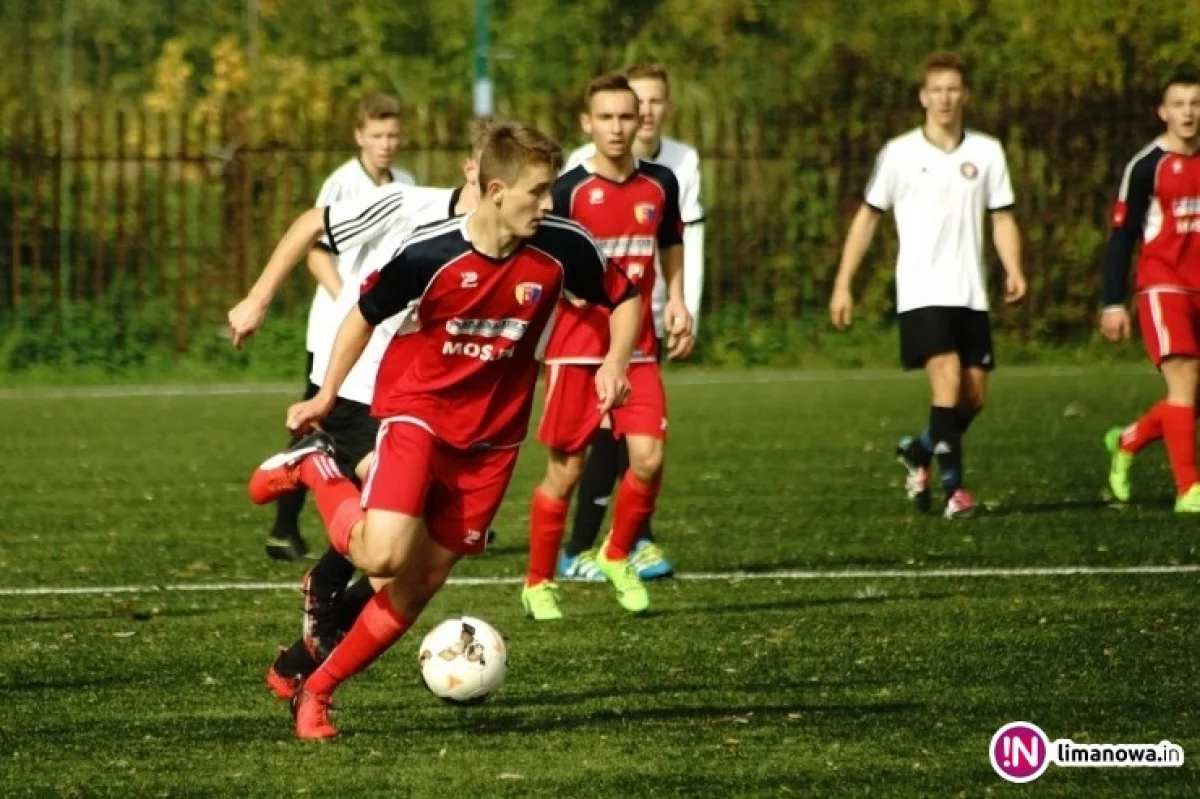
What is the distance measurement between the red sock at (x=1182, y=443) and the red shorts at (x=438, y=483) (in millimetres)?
5864

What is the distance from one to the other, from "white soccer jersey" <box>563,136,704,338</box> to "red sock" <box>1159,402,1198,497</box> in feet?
9.54

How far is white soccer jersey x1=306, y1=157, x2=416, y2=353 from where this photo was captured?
9.41m

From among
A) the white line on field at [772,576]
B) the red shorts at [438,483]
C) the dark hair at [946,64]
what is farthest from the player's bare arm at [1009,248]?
Answer: the red shorts at [438,483]

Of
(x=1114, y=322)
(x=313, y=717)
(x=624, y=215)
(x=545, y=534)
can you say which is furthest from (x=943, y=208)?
(x=313, y=717)

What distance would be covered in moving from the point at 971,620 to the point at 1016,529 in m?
2.96

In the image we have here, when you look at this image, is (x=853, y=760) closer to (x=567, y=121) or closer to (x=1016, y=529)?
(x=1016, y=529)

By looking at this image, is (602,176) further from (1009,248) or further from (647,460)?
(1009,248)

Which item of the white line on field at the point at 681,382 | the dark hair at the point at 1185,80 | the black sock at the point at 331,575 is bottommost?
the white line on field at the point at 681,382

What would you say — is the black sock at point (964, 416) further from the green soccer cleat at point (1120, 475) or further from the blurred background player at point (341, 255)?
the blurred background player at point (341, 255)

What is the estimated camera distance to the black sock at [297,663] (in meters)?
7.25

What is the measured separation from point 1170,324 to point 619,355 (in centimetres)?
534

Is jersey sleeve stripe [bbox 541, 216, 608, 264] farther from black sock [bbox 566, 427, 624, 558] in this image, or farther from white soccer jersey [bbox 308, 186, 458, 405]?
black sock [bbox 566, 427, 624, 558]

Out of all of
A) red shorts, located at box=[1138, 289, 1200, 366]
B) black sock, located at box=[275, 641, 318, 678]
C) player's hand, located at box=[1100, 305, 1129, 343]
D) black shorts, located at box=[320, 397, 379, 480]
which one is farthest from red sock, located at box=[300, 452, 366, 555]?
red shorts, located at box=[1138, 289, 1200, 366]

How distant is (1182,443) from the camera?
11938 mm
